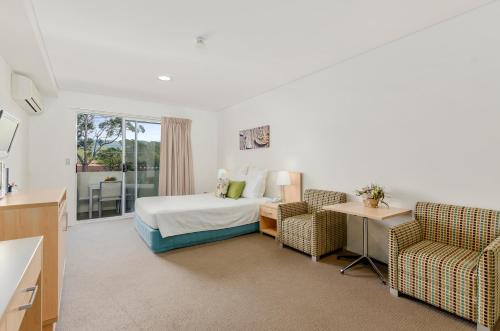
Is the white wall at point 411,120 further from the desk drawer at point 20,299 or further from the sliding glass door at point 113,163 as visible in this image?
the sliding glass door at point 113,163

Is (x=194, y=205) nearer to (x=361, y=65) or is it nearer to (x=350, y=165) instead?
(x=350, y=165)

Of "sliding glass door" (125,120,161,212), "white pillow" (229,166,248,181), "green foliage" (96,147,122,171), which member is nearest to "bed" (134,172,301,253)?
"white pillow" (229,166,248,181)

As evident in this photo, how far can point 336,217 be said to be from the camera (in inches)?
128

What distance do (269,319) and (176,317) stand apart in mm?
726

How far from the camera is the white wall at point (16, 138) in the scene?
271 cm

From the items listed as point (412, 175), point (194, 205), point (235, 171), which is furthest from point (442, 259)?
point (235, 171)

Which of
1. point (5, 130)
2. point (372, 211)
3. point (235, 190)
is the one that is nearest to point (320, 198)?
point (372, 211)

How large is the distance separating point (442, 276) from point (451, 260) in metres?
0.15

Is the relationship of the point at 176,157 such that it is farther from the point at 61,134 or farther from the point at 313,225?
the point at 313,225

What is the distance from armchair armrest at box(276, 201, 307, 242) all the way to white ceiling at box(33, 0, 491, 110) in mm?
1947

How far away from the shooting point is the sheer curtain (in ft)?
17.7

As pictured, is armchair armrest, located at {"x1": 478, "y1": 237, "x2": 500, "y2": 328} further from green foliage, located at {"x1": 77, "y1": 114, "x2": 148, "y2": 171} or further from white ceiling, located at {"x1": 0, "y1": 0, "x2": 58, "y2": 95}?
green foliage, located at {"x1": 77, "y1": 114, "x2": 148, "y2": 171}

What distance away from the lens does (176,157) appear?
5.54 metres

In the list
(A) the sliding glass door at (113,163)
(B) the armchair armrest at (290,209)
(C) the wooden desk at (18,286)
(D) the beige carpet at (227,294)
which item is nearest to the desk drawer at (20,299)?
(C) the wooden desk at (18,286)
